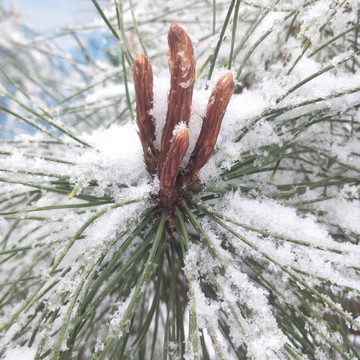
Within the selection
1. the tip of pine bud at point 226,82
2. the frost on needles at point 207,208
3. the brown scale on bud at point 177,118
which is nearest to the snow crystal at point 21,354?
the frost on needles at point 207,208

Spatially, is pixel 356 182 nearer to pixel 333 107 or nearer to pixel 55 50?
pixel 333 107

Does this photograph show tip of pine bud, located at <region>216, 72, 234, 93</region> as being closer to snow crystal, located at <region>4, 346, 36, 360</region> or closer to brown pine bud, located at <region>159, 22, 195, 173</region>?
brown pine bud, located at <region>159, 22, 195, 173</region>

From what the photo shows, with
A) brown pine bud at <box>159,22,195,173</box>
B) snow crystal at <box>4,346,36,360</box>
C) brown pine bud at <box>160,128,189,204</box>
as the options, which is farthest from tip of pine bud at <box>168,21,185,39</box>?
snow crystal at <box>4,346,36,360</box>

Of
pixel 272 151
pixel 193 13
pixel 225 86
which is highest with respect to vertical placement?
pixel 193 13

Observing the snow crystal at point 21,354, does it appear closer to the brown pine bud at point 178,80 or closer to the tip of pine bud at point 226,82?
the brown pine bud at point 178,80

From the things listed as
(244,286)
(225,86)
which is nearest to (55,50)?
(225,86)

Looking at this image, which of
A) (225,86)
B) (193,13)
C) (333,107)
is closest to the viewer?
(225,86)

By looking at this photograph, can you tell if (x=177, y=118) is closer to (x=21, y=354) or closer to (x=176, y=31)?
(x=176, y=31)

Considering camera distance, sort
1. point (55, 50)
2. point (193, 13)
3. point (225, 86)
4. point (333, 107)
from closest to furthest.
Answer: point (225, 86), point (333, 107), point (193, 13), point (55, 50)
